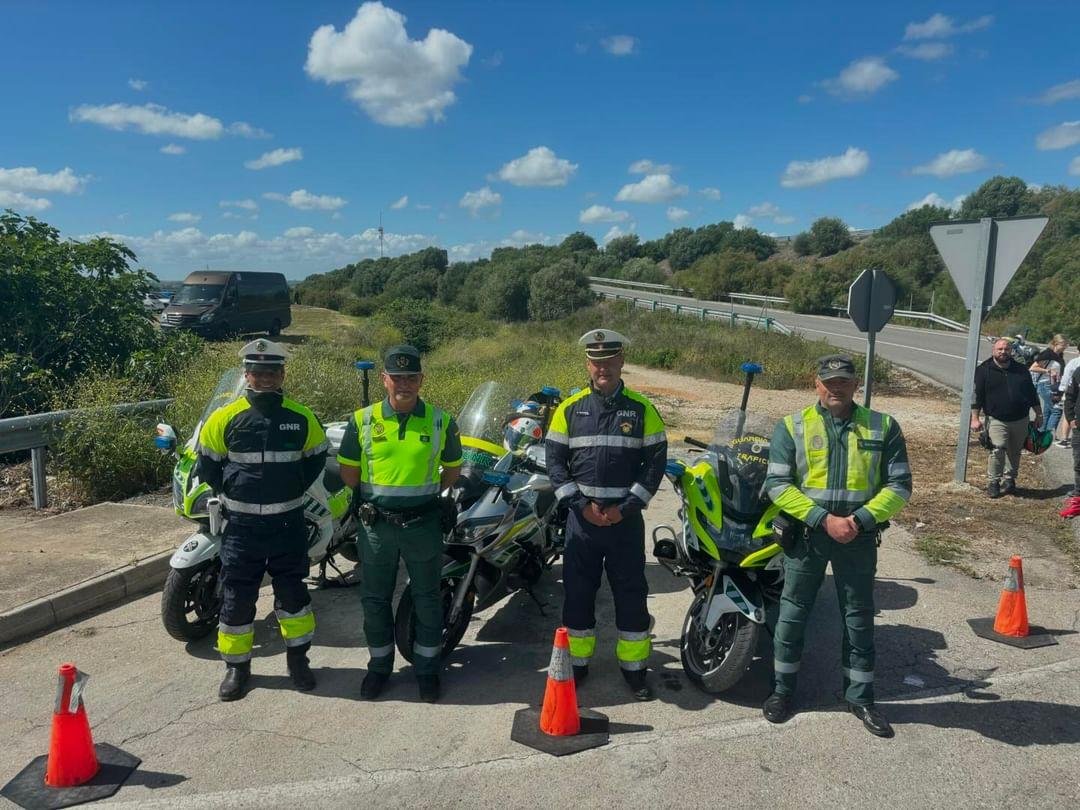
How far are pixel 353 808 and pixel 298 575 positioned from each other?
1487 millimetres

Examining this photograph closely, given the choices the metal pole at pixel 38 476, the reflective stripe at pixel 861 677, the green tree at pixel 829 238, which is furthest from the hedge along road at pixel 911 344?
the green tree at pixel 829 238

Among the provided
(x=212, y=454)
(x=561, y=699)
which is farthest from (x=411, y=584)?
(x=212, y=454)

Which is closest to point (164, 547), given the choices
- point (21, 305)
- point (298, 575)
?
point (298, 575)

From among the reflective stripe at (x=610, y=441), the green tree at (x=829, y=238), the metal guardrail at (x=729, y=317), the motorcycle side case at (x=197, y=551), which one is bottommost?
the motorcycle side case at (x=197, y=551)

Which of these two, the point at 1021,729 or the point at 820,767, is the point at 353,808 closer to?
the point at 820,767

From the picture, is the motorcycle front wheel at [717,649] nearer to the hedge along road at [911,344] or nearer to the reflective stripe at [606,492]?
the reflective stripe at [606,492]

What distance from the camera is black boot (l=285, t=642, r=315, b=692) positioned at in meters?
4.23

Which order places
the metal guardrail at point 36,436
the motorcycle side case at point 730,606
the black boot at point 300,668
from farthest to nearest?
the metal guardrail at point 36,436, the black boot at point 300,668, the motorcycle side case at point 730,606

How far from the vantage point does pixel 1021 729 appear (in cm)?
375

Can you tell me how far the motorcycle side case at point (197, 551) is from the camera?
14.6ft

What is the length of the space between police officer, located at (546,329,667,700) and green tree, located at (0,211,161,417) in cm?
819

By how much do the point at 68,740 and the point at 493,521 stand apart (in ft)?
7.70

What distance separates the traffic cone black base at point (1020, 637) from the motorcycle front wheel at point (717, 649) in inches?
77.0

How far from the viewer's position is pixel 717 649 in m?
4.18
